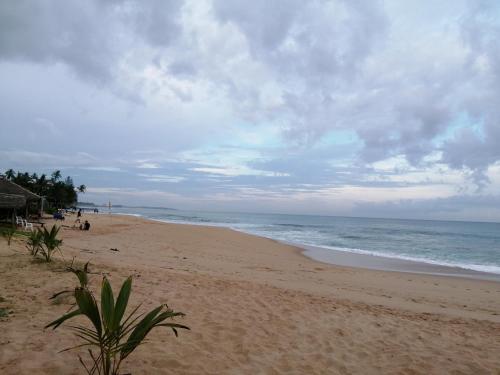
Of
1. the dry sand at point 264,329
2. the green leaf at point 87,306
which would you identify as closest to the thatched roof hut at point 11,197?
the dry sand at point 264,329

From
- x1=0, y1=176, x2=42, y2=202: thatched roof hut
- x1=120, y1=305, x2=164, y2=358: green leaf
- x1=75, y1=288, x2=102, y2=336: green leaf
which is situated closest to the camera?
x1=75, y1=288, x2=102, y2=336: green leaf

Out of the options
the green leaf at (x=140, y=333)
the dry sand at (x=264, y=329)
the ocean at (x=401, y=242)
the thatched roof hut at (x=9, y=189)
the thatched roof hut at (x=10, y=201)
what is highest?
the thatched roof hut at (x=9, y=189)

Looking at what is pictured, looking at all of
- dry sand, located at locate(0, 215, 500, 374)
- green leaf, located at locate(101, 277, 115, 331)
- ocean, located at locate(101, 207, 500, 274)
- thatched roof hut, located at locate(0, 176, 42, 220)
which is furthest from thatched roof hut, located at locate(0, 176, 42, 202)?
green leaf, located at locate(101, 277, 115, 331)

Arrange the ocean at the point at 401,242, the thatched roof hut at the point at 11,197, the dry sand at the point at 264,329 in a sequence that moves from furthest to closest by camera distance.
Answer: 1. the ocean at the point at 401,242
2. the thatched roof hut at the point at 11,197
3. the dry sand at the point at 264,329

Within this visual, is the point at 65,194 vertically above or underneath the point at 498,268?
above

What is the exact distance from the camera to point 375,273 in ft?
43.2

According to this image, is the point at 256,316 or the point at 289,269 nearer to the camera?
the point at 256,316

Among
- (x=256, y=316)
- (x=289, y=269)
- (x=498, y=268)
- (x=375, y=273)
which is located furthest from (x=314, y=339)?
(x=498, y=268)

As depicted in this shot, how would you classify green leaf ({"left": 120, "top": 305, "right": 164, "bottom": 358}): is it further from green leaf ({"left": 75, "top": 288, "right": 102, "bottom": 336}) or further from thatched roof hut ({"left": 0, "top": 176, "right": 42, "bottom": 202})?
thatched roof hut ({"left": 0, "top": 176, "right": 42, "bottom": 202})

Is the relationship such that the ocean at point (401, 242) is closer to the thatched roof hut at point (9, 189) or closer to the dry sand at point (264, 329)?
the dry sand at point (264, 329)

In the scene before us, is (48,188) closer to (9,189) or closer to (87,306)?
(9,189)

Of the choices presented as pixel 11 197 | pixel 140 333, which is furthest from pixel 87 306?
pixel 11 197

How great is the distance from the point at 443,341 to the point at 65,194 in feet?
168

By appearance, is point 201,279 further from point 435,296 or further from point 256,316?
point 435,296
